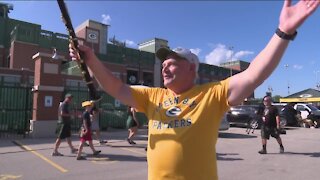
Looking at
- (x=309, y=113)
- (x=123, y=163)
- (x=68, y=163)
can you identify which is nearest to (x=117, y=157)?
(x=123, y=163)

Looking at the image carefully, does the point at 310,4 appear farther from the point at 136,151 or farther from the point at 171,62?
the point at 136,151

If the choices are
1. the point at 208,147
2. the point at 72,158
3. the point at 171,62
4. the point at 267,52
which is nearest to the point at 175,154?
the point at 208,147

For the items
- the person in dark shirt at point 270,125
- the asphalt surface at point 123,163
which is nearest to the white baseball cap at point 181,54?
the asphalt surface at point 123,163

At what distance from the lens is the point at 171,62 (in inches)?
110

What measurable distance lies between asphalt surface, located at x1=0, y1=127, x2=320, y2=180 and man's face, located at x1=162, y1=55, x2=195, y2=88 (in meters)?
5.39

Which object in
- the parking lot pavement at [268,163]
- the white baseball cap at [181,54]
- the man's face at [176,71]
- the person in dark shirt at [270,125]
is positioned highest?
the white baseball cap at [181,54]

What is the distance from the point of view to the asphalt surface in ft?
26.6

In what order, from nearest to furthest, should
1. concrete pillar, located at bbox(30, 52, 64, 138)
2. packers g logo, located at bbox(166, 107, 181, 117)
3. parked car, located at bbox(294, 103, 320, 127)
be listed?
packers g logo, located at bbox(166, 107, 181, 117), concrete pillar, located at bbox(30, 52, 64, 138), parked car, located at bbox(294, 103, 320, 127)

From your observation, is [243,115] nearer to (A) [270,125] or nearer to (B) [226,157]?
(A) [270,125]

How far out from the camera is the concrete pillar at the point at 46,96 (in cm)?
1560

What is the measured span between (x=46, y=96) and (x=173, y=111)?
14327 mm

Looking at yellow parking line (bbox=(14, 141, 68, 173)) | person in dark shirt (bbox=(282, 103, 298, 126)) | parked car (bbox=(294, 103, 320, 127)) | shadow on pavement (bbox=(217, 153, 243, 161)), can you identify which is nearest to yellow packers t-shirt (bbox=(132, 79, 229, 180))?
yellow parking line (bbox=(14, 141, 68, 173))

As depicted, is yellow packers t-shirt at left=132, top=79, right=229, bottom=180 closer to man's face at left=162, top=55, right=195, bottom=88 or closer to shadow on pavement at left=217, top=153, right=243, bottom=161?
man's face at left=162, top=55, right=195, bottom=88

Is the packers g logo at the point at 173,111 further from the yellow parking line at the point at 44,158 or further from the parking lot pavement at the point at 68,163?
the yellow parking line at the point at 44,158
